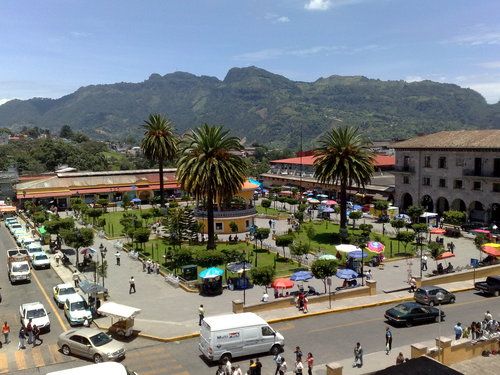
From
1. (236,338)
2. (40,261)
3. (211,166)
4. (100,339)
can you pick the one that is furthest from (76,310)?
(211,166)

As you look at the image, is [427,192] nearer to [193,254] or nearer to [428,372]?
[193,254]

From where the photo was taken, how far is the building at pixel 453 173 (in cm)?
6366

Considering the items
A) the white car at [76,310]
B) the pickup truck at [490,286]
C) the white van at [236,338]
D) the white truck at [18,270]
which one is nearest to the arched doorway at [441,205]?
the pickup truck at [490,286]

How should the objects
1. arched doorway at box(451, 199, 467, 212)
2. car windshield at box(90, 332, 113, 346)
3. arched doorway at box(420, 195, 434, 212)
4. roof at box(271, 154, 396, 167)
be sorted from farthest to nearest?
roof at box(271, 154, 396, 167) → arched doorway at box(420, 195, 434, 212) → arched doorway at box(451, 199, 467, 212) → car windshield at box(90, 332, 113, 346)

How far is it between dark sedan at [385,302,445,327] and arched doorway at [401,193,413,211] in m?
47.4

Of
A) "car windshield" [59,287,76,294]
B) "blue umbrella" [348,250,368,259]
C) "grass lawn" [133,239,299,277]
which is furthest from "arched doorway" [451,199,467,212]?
"car windshield" [59,287,76,294]

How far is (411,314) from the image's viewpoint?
30.3m

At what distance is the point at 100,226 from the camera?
219ft

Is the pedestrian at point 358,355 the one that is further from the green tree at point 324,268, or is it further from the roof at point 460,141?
the roof at point 460,141

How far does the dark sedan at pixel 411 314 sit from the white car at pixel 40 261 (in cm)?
3247

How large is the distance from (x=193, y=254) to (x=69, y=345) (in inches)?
830

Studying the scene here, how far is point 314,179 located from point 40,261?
51.0m

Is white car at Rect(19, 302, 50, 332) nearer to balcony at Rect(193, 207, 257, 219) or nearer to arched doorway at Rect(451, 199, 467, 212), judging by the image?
balcony at Rect(193, 207, 257, 219)

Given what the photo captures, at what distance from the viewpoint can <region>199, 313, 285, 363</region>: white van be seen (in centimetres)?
2494
